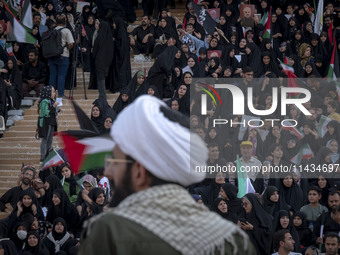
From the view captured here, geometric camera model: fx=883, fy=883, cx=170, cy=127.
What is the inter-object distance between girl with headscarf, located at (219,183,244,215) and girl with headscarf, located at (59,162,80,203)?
224 cm

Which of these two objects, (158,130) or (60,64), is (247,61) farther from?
(158,130)

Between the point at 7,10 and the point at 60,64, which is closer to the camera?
the point at 60,64

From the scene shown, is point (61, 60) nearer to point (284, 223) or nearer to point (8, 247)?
point (8, 247)

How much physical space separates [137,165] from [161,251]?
0.86 ft

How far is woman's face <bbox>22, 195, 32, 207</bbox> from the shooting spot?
11.5 meters

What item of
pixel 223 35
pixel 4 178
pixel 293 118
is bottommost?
pixel 4 178

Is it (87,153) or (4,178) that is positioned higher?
(87,153)

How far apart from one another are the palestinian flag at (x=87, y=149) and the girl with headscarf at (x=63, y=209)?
6.96 m

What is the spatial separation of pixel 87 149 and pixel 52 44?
41.0ft

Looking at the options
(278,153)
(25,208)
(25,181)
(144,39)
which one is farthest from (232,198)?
(144,39)

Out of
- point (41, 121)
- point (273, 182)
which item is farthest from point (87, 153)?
point (41, 121)

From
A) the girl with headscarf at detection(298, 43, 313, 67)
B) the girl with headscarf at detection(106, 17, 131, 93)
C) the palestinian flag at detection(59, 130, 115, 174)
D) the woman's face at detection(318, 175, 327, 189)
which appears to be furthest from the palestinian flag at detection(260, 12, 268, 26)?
the palestinian flag at detection(59, 130, 115, 174)

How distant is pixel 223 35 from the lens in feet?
58.7

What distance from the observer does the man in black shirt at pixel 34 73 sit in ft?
54.0
